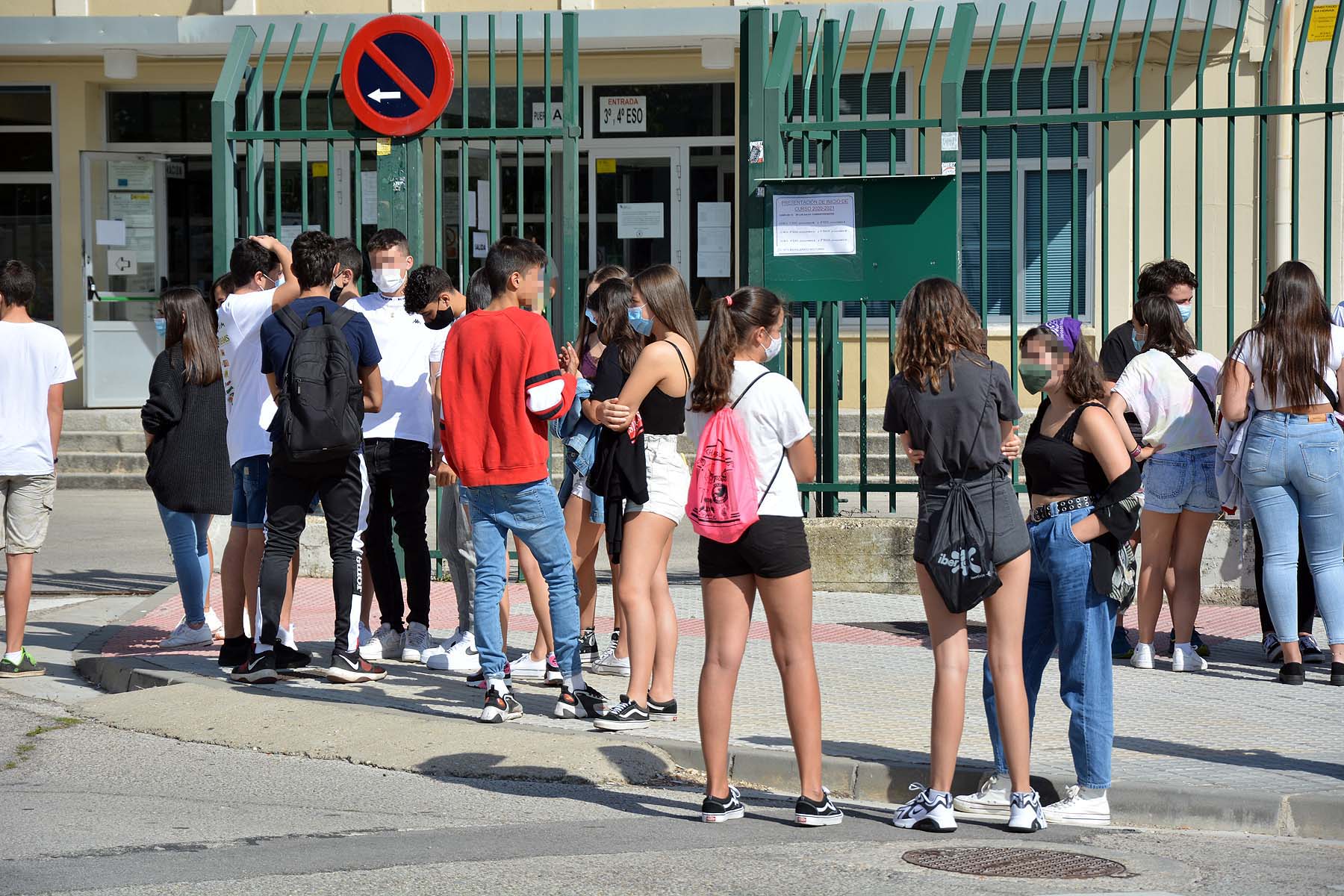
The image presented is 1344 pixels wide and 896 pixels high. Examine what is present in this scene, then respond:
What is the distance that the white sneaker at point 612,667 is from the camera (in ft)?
24.6

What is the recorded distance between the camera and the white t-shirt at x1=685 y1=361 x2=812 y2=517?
526cm

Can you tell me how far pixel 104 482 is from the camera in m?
14.6

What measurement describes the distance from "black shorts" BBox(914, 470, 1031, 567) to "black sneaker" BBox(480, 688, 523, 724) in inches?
79.7

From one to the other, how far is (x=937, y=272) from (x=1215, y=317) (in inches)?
265

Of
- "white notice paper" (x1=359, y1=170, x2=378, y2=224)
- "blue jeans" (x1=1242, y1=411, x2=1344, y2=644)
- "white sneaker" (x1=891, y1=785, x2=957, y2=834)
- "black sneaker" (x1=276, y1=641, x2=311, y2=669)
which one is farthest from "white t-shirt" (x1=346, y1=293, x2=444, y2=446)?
"white notice paper" (x1=359, y1=170, x2=378, y2=224)

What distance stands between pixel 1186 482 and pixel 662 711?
9.22ft

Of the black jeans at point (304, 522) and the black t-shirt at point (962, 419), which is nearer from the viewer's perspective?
the black t-shirt at point (962, 419)

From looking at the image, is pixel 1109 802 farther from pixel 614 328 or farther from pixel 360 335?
pixel 360 335

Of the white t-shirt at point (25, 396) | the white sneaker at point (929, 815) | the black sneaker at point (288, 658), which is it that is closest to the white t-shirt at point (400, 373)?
the black sneaker at point (288, 658)

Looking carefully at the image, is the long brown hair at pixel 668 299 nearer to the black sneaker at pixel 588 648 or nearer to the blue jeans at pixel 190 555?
the black sneaker at pixel 588 648

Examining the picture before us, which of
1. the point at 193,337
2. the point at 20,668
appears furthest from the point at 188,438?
the point at 20,668

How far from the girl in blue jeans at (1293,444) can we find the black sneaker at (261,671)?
4394mm

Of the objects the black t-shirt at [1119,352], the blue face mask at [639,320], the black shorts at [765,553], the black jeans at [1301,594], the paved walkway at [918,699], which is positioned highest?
the blue face mask at [639,320]

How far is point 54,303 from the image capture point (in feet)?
54.9
